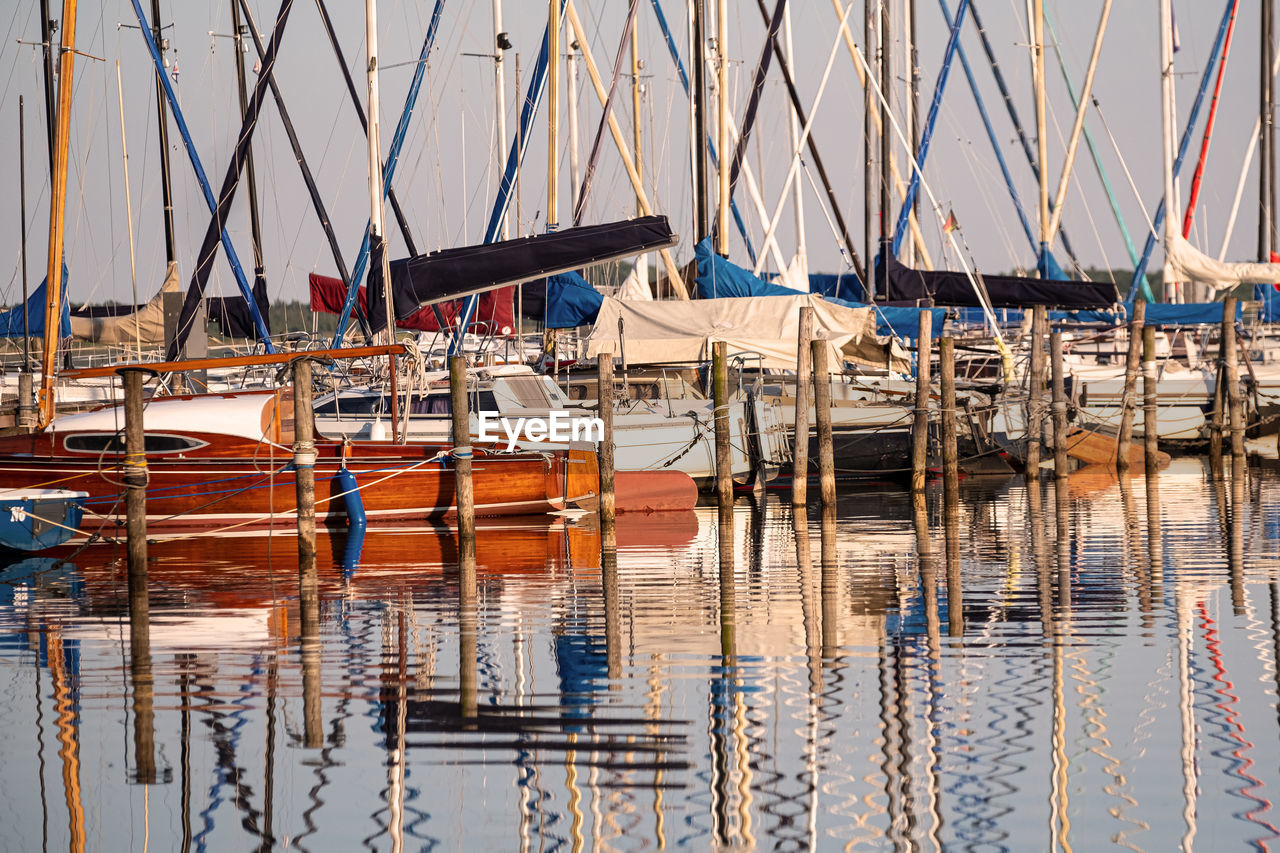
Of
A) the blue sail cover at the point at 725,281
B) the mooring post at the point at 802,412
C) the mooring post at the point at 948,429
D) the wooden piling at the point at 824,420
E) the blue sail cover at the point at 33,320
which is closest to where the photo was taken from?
the wooden piling at the point at 824,420

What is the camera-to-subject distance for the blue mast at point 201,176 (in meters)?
27.0

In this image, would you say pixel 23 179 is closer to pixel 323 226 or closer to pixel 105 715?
pixel 323 226

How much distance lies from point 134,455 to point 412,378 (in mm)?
7239

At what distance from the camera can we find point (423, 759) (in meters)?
7.60

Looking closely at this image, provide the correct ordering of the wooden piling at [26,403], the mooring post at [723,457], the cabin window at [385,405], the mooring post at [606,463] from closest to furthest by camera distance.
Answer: the mooring post at [606,463], the mooring post at [723,457], the cabin window at [385,405], the wooden piling at [26,403]

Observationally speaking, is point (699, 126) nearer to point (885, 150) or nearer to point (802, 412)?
point (802, 412)

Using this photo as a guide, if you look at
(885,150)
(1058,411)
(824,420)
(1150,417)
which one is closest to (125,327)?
(885,150)

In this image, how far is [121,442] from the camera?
18.3 meters

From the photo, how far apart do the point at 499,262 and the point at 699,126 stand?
6922 mm

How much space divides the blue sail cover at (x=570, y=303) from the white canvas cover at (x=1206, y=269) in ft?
39.2

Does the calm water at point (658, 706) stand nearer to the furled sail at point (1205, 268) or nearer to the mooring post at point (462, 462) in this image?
the mooring post at point (462, 462)

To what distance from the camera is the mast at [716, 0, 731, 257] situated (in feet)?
83.8

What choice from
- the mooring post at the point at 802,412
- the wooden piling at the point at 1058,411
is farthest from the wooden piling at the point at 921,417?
the wooden piling at the point at 1058,411

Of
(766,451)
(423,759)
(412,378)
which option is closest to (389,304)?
(412,378)
